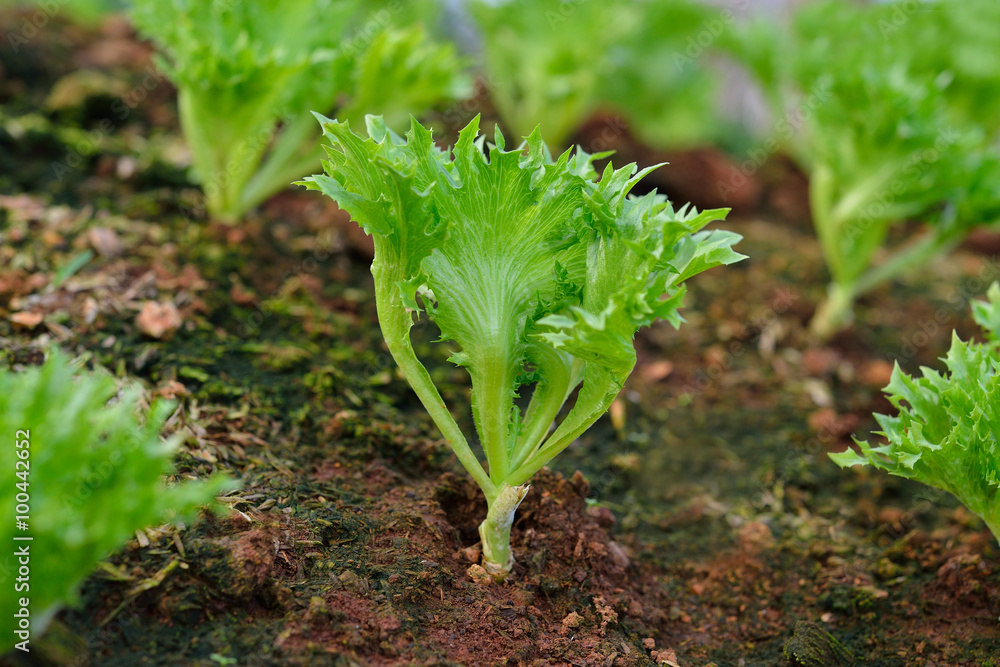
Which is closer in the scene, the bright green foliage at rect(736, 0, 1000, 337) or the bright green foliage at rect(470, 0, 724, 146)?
the bright green foliage at rect(736, 0, 1000, 337)

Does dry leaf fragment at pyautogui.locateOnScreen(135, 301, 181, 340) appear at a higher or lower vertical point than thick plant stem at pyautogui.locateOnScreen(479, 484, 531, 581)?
higher

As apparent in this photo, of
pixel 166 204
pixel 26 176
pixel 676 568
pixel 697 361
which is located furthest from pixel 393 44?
pixel 676 568

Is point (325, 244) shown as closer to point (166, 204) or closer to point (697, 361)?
point (166, 204)

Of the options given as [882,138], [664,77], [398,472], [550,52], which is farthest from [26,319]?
[664,77]

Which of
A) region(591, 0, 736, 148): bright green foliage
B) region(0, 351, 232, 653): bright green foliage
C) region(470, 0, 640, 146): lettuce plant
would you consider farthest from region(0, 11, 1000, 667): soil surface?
region(591, 0, 736, 148): bright green foliage

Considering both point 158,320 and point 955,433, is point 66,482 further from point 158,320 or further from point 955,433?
point 955,433

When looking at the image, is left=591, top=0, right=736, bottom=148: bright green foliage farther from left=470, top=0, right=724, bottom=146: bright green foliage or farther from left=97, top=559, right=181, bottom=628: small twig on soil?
left=97, top=559, right=181, bottom=628: small twig on soil
